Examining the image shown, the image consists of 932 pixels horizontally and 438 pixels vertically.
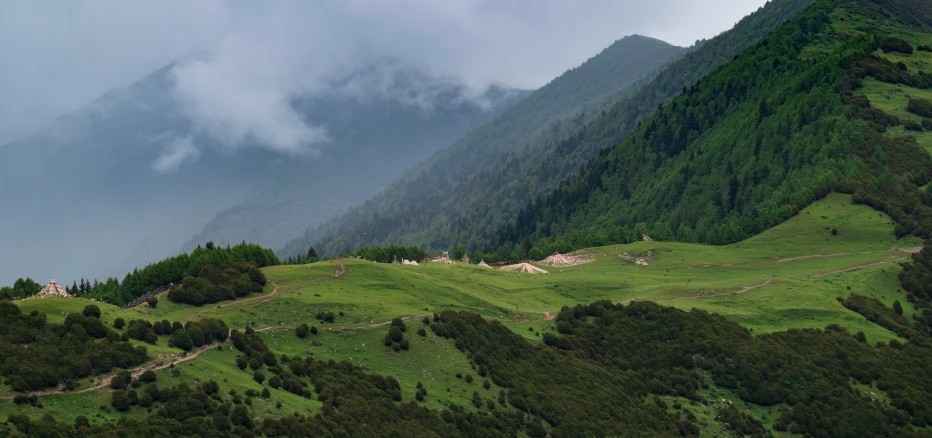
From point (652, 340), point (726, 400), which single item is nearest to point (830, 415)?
point (726, 400)

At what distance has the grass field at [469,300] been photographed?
94.6 metres

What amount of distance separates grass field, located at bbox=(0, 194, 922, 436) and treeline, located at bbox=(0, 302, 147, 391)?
68.6 inches

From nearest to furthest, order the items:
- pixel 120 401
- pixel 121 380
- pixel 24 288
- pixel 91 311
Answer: pixel 120 401, pixel 121 380, pixel 91 311, pixel 24 288

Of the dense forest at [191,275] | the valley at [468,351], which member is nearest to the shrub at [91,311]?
the valley at [468,351]

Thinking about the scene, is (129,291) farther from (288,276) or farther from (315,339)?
(315,339)

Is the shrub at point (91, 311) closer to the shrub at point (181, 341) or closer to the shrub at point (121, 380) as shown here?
the shrub at point (181, 341)

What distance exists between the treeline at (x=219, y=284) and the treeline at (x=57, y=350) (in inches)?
826

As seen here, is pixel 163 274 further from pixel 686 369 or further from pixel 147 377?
pixel 686 369

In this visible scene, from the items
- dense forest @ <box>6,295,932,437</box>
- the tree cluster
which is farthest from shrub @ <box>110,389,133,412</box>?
the tree cluster

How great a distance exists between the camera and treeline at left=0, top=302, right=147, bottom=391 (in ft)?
253

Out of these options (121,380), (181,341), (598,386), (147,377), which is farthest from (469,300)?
(121,380)

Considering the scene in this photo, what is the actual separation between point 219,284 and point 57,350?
36.2m

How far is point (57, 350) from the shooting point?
271 ft

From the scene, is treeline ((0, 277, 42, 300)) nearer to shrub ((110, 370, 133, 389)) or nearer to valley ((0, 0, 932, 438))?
valley ((0, 0, 932, 438))
